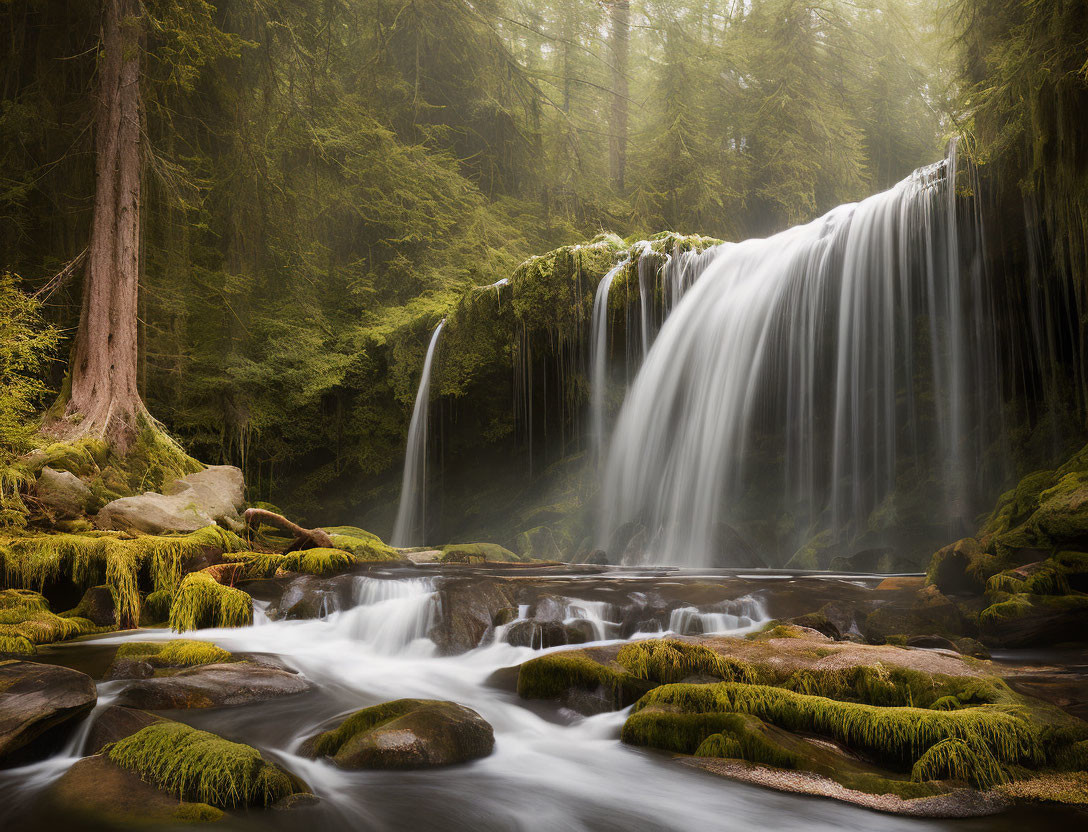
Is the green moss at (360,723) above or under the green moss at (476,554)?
under

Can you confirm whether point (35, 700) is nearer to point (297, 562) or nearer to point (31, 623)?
point (31, 623)

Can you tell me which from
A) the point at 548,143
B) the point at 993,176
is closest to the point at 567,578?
the point at 993,176

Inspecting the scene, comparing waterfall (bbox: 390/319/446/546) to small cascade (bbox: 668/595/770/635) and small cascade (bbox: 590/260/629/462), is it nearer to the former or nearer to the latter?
small cascade (bbox: 590/260/629/462)

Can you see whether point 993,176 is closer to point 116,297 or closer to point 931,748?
point 931,748

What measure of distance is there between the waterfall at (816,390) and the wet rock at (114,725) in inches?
385

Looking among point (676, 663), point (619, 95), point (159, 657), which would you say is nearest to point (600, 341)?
point (676, 663)

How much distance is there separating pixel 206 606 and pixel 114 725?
142 inches

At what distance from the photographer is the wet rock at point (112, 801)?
3404mm

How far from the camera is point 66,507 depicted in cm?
895

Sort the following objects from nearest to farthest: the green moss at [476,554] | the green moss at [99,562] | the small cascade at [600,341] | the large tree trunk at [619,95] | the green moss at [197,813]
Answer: the green moss at [197,813] → the green moss at [99,562] → the green moss at [476,554] → the small cascade at [600,341] → the large tree trunk at [619,95]

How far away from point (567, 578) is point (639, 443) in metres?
4.99

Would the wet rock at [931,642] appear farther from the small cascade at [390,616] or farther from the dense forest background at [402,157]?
the dense forest background at [402,157]

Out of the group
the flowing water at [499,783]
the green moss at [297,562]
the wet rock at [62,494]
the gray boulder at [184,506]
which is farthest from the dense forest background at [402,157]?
the flowing water at [499,783]

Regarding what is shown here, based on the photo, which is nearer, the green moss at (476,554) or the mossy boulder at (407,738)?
the mossy boulder at (407,738)
